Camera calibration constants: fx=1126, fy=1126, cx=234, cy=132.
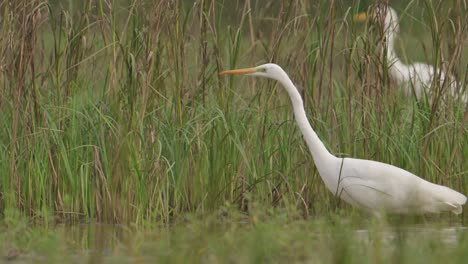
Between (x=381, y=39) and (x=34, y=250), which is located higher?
(x=381, y=39)

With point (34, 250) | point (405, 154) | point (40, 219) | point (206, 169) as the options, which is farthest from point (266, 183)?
point (34, 250)

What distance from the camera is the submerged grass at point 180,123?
621 centimetres

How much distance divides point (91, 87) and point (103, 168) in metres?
0.77

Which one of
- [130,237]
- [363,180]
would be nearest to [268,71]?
[363,180]

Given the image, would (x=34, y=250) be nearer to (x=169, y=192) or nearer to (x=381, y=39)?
(x=169, y=192)

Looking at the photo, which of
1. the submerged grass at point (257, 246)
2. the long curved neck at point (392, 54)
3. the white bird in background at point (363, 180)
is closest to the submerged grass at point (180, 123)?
the long curved neck at point (392, 54)

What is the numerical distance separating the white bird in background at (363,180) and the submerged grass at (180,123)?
233mm

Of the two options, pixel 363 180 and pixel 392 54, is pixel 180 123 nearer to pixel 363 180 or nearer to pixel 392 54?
pixel 363 180

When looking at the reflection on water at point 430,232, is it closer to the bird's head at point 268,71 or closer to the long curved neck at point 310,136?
the long curved neck at point 310,136

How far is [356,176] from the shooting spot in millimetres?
6348

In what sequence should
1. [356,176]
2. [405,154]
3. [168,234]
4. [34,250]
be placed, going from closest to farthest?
[34,250], [168,234], [356,176], [405,154]

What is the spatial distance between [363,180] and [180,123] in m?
1.12

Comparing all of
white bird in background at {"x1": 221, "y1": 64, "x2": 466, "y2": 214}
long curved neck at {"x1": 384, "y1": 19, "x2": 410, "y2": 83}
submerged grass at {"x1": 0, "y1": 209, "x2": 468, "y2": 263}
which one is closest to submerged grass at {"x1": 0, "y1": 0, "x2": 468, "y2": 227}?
long curved neck at {"x1": 384, "y1": 19, "x2": 410, "y2": 83}

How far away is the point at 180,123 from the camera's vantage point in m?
6.58
